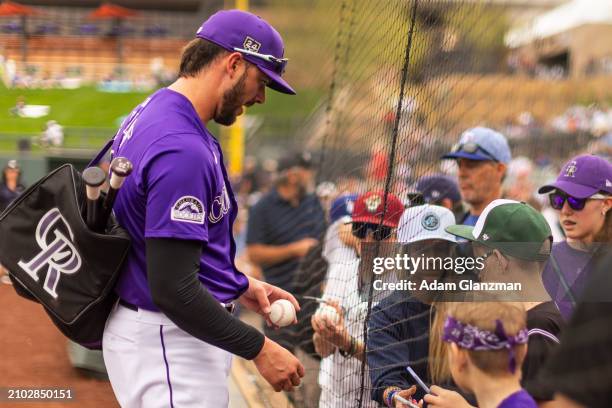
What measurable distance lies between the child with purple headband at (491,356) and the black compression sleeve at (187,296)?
0.68 meters

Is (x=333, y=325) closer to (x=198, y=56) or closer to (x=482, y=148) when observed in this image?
(x=198, y=56)

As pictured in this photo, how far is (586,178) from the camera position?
3705 mm

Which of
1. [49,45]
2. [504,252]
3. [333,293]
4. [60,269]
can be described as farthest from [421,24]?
[49,45]

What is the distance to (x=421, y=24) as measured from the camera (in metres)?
4.16

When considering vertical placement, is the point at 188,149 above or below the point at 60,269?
above

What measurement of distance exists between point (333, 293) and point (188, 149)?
1.80 m

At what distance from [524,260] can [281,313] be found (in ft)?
2.87

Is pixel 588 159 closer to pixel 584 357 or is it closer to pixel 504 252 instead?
pixel 504 252

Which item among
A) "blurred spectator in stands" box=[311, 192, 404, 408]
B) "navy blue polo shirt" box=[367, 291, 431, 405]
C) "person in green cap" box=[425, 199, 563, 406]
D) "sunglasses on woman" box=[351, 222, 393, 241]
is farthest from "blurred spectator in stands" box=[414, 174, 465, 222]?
"person in green cap" box=[425, 199, 563, 406]

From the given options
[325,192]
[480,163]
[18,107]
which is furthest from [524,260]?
[325,192]

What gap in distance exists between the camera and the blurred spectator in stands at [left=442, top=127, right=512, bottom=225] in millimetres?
4777

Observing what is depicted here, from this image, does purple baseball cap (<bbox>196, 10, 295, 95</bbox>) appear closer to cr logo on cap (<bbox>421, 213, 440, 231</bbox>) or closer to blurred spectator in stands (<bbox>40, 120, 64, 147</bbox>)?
cr logo on cap (<bbox>421, 213, 440, 231</bbox>)

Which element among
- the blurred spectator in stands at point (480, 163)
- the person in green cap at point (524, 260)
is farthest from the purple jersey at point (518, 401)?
the blurred spectator in stands at point (480, 163)

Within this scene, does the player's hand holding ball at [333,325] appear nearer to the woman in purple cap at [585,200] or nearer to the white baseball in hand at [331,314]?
the white baseball in hand at [331,314]
